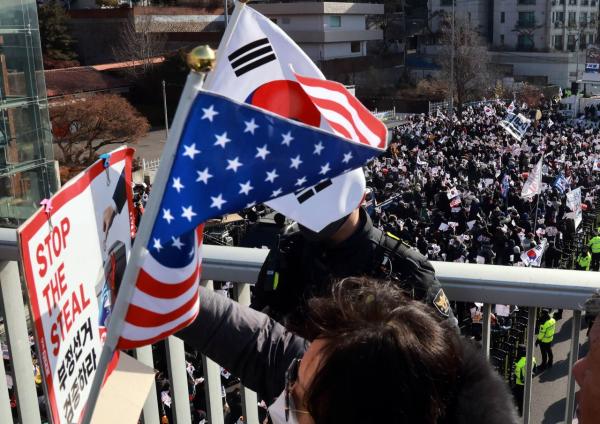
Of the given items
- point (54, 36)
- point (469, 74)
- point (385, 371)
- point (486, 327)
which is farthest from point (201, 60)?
point (469, 74)

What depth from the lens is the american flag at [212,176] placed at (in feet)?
4.31

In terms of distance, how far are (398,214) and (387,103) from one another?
1081 inches

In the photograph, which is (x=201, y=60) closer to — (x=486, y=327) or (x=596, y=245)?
(x=486, y=327)

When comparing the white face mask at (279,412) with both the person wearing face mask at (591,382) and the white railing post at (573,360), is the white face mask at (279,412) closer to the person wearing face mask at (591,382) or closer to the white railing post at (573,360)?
the person wearing face mask at (591,382)

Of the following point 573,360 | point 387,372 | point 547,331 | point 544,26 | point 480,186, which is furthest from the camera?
point 544,26

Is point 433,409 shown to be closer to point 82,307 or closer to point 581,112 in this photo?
point 82,307

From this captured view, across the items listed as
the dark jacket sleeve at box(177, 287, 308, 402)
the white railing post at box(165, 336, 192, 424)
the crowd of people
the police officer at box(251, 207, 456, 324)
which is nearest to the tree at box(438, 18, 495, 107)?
the crowd of people

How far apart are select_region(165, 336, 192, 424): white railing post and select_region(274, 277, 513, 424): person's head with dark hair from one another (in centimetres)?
104

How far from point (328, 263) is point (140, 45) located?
126 feet

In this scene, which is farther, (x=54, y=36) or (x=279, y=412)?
(x=54, y=36)

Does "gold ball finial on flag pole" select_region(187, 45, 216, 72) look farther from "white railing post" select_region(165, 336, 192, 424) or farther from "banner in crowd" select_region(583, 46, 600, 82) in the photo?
"banner in crowd" select_region(583, 46, 600, 82)

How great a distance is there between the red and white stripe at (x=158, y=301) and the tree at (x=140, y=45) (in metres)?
36.9

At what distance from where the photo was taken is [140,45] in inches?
1517

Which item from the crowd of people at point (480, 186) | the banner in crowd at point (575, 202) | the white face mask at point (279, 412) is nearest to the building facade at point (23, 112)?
the crowd of people at point (480, 186)
